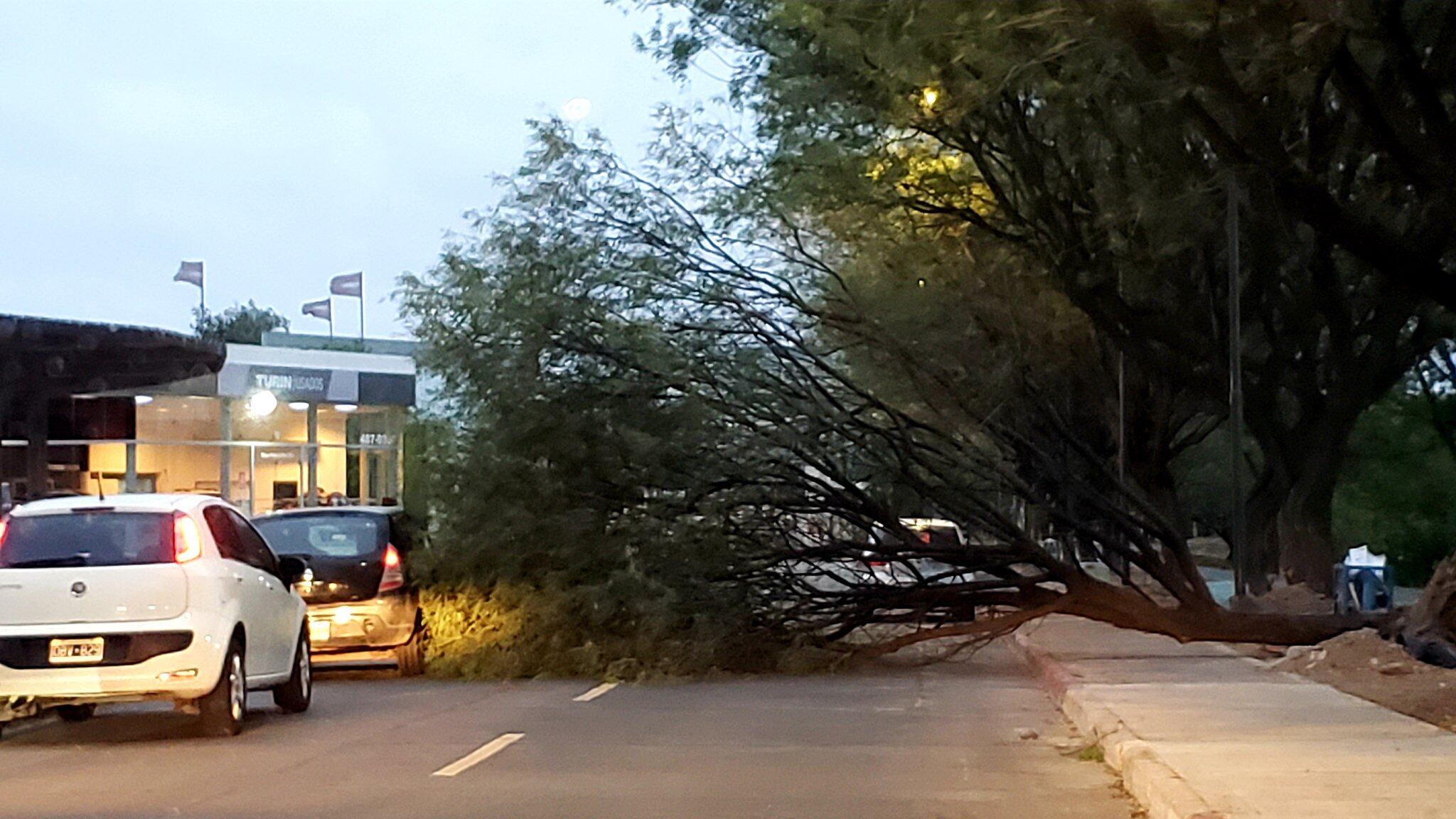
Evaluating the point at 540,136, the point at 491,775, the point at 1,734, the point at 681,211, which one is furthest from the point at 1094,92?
the point at 1,734

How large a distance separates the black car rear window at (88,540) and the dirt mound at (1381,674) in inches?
358

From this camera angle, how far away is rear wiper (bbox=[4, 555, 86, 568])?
1296 centimetres

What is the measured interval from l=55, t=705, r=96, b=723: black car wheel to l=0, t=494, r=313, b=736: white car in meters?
0.91

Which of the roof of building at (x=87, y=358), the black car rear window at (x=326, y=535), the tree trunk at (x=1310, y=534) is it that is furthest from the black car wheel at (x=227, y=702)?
the tree trunk at (x=1310, y=534)

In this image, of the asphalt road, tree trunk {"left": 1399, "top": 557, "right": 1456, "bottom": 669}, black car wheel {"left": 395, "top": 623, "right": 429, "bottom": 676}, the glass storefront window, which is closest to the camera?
the asphalt road

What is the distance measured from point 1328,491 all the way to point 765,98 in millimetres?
13758

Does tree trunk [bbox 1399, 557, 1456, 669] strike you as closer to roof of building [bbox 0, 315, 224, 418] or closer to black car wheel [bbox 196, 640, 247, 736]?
black car wheel [bbox 196, 640, 247, 736]

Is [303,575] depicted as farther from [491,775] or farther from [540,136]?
[540,136]

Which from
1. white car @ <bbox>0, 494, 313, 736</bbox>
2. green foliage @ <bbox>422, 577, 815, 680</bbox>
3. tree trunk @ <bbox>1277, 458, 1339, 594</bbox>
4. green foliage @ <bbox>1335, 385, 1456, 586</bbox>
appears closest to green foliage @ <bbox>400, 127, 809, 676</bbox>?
green foliage @ <bbox>422, 577, 815, 680</bbox>

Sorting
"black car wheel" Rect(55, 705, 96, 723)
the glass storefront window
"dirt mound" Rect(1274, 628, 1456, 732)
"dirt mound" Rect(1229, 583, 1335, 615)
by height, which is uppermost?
the glass storefront window

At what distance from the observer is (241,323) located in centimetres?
9988

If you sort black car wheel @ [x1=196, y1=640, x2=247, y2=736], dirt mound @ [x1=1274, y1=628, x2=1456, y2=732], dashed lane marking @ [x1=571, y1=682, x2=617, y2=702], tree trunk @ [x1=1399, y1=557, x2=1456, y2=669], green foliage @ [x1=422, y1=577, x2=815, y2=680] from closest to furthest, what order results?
black car wheel @ [x1=196, y1=640, x2=247, y2=736], dirt mound @ [x1=1274, y1=628, x2=1456, y2=732], tree trunk @ [x1=1399, y1=557, x2=1456, y2=669], dashed lane marking @ [x1=571, y1=682, x2=617, y2=702], green foliage @ [x1=422, y1=577, x2=815, y2=680]

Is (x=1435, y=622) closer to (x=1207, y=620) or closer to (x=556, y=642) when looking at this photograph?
(x=1207, y=620)

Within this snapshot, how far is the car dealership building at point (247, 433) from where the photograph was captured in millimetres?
43500
